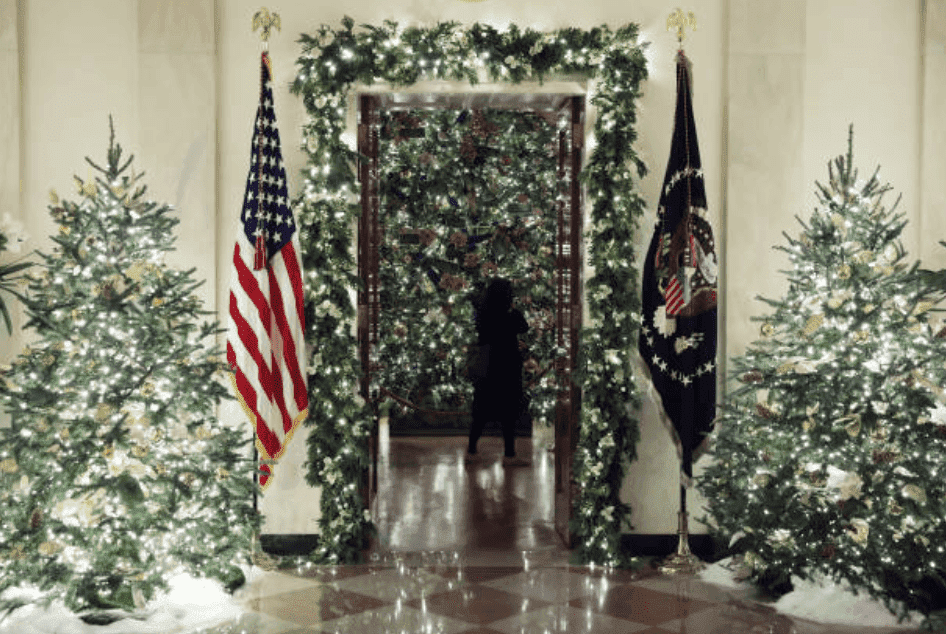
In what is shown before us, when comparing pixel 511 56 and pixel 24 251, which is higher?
pixel 511 56

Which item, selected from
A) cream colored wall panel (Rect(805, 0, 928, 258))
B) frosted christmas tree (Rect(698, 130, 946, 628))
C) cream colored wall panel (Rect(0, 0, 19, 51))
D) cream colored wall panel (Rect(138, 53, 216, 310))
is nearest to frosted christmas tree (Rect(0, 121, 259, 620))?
cream colored wall panel (Rect(138, 53, 216, 310))

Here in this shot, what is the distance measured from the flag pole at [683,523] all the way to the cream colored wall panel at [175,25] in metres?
3.04

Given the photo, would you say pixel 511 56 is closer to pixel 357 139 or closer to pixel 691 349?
pixel 357 139

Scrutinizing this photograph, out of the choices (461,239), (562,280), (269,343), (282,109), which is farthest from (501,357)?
(269,343)

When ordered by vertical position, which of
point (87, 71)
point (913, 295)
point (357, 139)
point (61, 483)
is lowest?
point (61, 483)

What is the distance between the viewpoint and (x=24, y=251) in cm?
650

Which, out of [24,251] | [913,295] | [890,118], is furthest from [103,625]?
[890,118]

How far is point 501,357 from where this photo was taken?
1018 centimetres

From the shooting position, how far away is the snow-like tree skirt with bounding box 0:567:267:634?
492cm

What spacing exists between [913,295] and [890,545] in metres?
1.41

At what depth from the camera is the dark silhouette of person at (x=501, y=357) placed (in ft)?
32.9

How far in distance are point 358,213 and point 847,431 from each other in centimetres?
328

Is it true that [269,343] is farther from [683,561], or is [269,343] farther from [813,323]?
[813,323]

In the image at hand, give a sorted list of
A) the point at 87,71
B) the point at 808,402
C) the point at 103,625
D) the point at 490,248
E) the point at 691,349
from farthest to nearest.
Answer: the point at 490,248
the point at 87,71
the point at 691,349
the point at 808,402
the point at 103,625
